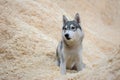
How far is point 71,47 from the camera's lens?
10258 mm

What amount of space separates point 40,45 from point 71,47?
253 cm

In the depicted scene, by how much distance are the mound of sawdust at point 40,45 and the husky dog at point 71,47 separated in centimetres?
25

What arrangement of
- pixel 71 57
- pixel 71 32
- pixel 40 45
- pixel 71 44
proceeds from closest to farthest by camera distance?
pixel 71 32, pixel 71 44, pixel 71 57, pixel 40 45

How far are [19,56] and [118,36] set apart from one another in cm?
1133

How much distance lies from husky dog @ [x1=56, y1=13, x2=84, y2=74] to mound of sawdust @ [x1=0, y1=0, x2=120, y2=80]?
0.82 ft

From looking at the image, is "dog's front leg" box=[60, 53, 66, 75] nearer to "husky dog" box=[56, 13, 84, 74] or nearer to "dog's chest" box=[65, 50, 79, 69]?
"husky dog" box=[56, 13, 84, 74]

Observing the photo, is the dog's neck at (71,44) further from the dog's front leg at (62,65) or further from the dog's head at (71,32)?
the dog's front leg at (62,65)

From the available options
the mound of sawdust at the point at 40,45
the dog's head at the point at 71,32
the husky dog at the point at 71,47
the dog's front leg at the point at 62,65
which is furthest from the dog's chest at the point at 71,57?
the dog's head at the point at 71,32

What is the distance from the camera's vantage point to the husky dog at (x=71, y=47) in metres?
10.1

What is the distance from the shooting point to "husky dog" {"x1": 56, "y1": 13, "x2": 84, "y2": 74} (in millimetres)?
10070

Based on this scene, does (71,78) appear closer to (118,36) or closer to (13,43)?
(13,43)

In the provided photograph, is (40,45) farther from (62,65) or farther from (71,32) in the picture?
(71,32)

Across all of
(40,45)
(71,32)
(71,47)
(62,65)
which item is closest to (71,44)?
(71,47)

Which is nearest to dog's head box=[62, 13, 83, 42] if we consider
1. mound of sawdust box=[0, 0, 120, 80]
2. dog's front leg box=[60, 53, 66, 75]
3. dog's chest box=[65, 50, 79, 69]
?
dog's chest box=[65, 50, 79, 69]
